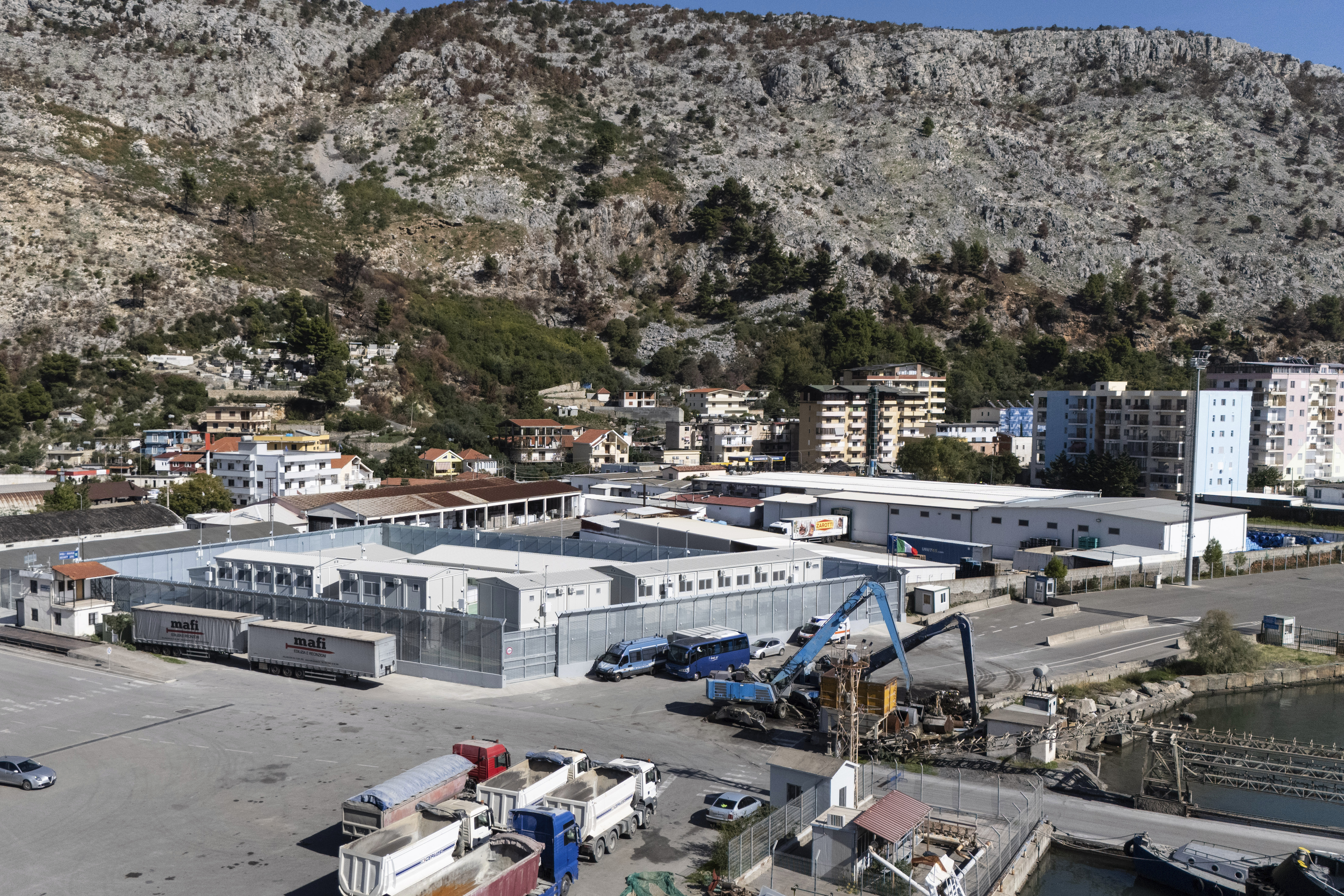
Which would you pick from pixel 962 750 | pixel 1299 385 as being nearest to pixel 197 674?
pixel 962 750

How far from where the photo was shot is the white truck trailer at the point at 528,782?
572 inches

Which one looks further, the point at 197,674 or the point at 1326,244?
the point at 1326,244

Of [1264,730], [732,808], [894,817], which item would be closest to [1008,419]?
[1264,730]

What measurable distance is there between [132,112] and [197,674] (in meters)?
99.9

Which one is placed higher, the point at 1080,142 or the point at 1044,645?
the point at 1080,142

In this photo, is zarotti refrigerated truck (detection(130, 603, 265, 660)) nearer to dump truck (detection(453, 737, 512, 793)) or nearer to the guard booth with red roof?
the guard booth with red roof

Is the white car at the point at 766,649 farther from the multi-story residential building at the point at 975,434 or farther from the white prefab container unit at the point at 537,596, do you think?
the multi-story residential building at the point at 975,434

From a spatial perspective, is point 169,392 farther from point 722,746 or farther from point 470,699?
point 722,746

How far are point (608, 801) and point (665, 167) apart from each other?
11582cm

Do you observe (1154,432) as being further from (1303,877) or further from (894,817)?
(894,817)

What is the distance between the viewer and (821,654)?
24453mm

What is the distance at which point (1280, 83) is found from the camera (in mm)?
140750

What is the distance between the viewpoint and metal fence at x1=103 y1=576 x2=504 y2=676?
2353 cm

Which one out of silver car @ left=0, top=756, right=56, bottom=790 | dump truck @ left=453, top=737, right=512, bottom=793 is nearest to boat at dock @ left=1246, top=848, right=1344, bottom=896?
dump truck @ left=453, top=737, right=512, bottom=793
